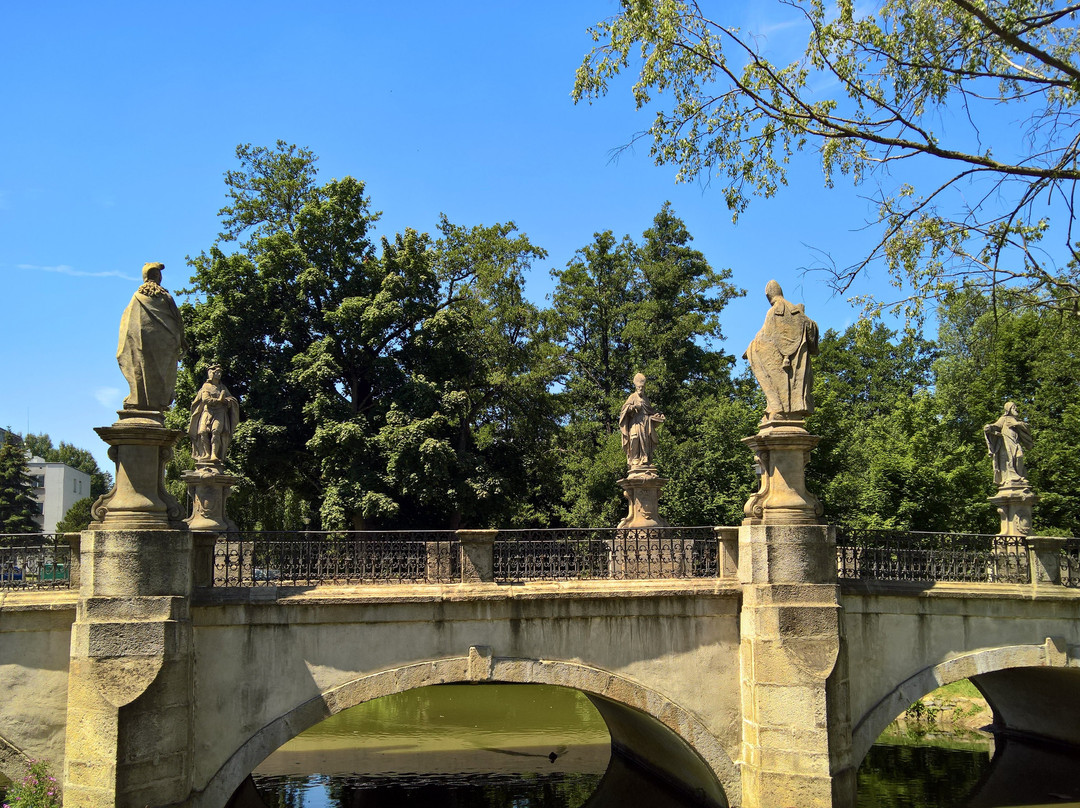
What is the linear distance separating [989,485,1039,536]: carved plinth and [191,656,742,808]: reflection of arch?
6.71m

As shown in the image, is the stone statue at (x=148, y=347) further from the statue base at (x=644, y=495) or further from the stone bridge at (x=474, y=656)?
the statue base at (x=644, y=495)

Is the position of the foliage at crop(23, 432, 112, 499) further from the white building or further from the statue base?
the statue base

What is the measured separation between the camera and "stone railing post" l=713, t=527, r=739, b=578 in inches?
461

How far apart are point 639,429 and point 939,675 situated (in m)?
5.59

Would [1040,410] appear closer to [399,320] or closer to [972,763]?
[972,763]

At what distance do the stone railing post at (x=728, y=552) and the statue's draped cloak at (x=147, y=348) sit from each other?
698cm

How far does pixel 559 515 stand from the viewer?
2881cm

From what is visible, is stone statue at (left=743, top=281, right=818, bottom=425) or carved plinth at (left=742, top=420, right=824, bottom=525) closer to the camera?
carved plinth at (left=742, top=420, right=824, bottom=525)

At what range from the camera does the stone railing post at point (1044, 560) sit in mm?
13023

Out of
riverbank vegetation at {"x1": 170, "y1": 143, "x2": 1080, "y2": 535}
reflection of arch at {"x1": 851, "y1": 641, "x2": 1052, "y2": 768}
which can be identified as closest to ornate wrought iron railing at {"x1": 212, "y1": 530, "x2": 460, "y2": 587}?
reflection of arch at {"x1": 851, "y1": 641, "x2": 1052, "y2": 768}

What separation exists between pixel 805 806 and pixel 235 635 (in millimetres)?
7086

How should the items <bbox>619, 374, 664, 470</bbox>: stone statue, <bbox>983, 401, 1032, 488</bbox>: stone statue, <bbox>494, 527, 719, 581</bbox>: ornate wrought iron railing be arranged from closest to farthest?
<bbox>494, 527, 719, 581</bbox>: ornate wrought iron railing → <bbox>619, 374, 664, 470</bbox>: stone statue → <bbox>983, 401, 1032, 488</bbox>: stone statue

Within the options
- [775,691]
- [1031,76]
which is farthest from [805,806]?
[1031,76]

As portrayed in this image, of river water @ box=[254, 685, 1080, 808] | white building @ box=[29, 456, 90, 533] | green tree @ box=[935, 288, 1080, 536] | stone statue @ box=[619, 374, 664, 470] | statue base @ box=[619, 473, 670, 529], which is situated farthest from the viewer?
white building @ box=[29, 456, 90, 533]
